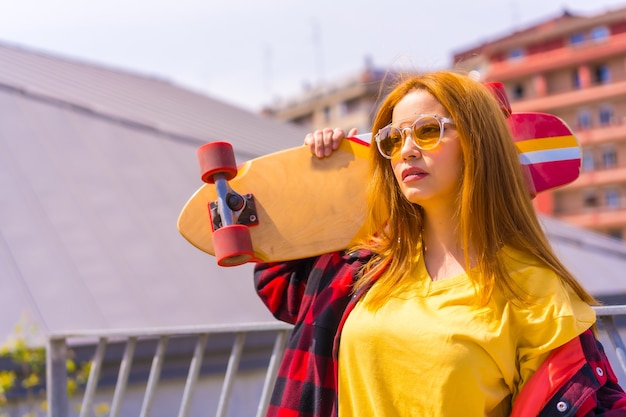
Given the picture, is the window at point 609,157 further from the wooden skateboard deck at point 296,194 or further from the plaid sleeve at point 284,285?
the plaid sleeve at point 284,285

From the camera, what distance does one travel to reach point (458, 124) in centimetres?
181

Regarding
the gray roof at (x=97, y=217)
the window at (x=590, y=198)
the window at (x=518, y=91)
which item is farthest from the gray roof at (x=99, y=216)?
the window at (x=518, y=91)

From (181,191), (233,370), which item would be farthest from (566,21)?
(233,370)

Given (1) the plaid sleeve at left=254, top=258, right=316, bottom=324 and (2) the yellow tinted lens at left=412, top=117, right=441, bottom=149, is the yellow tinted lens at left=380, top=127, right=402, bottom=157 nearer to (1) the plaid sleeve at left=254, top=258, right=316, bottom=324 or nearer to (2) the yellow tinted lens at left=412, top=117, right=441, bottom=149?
(2) the yellow tinted lens at left=412, top=117, right=441, bottom=149

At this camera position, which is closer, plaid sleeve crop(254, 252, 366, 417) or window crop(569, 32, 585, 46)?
plaid sleeve crop(254, 252, 366, 417)

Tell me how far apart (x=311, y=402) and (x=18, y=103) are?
775 cm

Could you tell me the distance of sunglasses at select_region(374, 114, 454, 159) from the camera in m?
1.84

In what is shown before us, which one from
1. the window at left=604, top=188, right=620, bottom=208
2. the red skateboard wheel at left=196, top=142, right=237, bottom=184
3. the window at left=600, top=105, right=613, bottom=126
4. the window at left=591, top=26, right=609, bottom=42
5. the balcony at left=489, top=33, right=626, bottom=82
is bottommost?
the red skateboard wheel at left=196, top=142, right=237, bottom=184

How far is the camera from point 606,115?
46188 mm

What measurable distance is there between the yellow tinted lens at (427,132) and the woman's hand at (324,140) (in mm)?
581

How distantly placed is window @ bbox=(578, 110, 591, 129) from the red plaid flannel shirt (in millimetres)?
47038

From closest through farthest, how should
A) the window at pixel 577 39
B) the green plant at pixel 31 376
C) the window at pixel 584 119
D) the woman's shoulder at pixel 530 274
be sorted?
the woman's shoulder at pixel 530 274, the green plant at pixel 31 376, the window at pixel 584 119, the window at pixel 577 39

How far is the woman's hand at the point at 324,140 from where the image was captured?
2.45 metres

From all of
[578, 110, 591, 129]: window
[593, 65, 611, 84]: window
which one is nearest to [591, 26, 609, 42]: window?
[593, 65, 611, 84]: window
